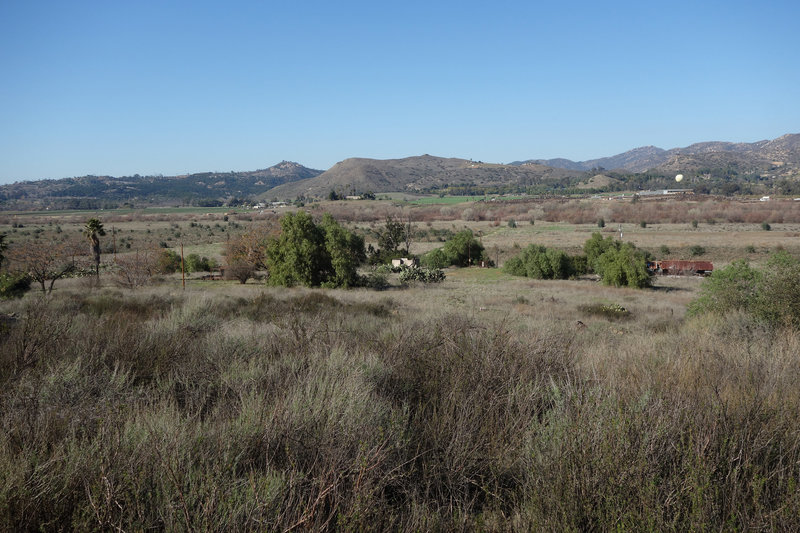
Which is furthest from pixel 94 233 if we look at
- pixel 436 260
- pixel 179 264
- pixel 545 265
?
pixel 545 265

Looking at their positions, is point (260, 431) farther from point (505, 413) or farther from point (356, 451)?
point (505, 413)

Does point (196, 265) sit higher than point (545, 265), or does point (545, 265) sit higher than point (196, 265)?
point (196, 265)

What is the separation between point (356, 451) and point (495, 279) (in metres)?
45.9

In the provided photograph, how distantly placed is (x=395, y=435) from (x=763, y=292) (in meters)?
12.4

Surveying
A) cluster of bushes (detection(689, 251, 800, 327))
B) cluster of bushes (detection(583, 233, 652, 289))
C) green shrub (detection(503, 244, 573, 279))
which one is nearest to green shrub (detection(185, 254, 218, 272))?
green shrub (detection(503, 244, 573, 279))

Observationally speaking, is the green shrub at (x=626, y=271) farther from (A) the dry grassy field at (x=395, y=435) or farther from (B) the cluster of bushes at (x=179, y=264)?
(B) the cluster of bushes at (x=179, y=264)

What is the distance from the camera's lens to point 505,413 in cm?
446

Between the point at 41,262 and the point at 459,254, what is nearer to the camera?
the point at 41,262

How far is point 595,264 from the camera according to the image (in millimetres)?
49438

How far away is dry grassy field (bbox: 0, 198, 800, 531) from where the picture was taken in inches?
114

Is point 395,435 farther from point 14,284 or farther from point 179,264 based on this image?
point 179,264

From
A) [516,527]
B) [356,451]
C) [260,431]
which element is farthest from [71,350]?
[516,527]

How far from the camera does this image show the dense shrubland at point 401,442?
289cm

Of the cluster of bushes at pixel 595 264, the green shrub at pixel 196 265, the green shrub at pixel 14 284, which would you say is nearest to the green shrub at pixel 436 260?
the cluster of bushes at pixel 595 264
